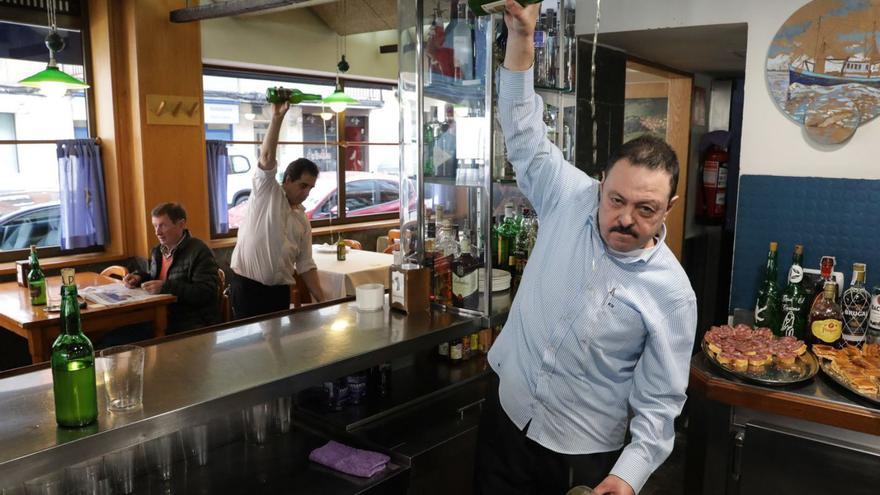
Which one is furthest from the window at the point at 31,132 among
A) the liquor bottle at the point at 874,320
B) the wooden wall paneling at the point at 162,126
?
the liquor bottle at the point at 874,320

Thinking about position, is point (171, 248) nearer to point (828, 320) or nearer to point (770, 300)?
point (770, 300)

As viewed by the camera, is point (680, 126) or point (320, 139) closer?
point (680, 126)

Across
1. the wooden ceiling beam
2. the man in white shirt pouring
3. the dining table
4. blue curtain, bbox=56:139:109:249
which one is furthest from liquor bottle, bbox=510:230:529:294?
blue curtain, bbox=56:139:109:249

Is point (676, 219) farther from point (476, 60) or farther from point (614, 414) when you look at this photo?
→ point (614, 414)

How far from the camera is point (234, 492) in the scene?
6.31ft

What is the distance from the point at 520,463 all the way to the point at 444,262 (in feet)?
3.11

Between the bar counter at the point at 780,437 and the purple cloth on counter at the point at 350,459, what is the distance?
44.9 inches

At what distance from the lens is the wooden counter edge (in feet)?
6.64

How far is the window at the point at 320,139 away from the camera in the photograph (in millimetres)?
6934

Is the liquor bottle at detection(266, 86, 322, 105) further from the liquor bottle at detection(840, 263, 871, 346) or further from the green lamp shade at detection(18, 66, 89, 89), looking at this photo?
the liquor bottle at detection(840, 263, 871, 346)

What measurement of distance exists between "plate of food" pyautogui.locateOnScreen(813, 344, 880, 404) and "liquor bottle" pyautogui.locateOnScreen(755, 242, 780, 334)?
20cm

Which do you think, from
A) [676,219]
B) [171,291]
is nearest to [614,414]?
[676,219]

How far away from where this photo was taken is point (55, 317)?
12.0 ft

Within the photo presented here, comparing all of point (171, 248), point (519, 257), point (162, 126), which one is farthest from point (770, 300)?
point (162, 126)
